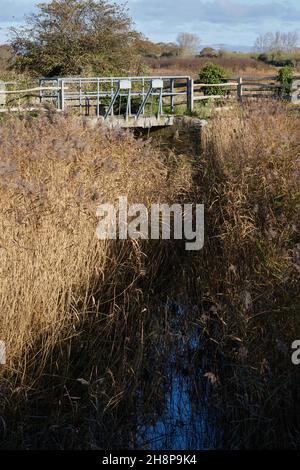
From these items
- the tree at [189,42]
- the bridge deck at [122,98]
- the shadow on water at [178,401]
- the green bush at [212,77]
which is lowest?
the shadow on water at [178,401]

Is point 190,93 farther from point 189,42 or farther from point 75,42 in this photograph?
point 189,42

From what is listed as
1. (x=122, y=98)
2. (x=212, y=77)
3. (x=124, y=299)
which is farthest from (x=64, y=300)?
(x=212, y=77)

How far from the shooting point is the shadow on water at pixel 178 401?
14.4 ft

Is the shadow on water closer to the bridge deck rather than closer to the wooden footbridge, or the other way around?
the wooden footbridge

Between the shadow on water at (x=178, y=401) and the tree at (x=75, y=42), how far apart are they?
16859mm

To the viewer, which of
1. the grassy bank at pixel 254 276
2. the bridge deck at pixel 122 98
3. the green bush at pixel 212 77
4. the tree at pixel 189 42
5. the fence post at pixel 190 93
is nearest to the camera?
the grassy bank at pixel 254 276

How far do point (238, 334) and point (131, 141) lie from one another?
288cm

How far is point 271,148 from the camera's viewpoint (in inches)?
266

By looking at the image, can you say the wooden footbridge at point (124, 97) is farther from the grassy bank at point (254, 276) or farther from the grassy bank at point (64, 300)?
the grassy bank at point (64, 300)

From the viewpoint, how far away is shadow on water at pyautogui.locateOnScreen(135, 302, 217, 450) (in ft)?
14.4

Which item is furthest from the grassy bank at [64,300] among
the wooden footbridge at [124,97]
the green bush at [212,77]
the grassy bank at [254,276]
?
the green bush at [212,77]

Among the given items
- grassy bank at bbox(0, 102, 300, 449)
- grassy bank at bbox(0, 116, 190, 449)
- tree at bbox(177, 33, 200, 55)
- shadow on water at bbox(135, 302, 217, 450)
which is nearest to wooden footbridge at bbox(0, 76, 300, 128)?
Result: grassy bank at bbox(0, 102, 300, 449)
